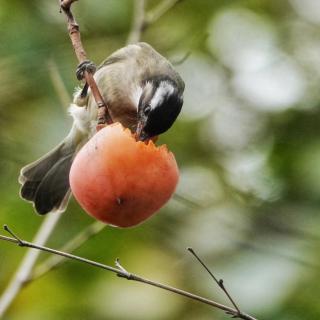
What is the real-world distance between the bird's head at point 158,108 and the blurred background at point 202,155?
1.98 feet

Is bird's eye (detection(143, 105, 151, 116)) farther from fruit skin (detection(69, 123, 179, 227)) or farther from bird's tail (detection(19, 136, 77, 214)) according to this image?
fruit skin (detection(69, 123, 179, 227))

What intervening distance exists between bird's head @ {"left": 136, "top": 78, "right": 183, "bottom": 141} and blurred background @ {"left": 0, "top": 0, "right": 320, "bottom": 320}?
0.60 metres

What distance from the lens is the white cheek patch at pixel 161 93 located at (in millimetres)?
2895

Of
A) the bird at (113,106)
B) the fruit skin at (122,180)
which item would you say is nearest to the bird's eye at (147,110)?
the bird at (113,106)

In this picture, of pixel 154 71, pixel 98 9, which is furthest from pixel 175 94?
pixel 98 9

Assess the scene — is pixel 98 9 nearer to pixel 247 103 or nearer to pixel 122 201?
pixel 247 103

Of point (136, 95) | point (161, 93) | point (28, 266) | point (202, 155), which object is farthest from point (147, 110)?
point (202, 155)

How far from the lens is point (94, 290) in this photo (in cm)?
343

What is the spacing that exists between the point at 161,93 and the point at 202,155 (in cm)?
121

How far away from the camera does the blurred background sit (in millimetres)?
3402

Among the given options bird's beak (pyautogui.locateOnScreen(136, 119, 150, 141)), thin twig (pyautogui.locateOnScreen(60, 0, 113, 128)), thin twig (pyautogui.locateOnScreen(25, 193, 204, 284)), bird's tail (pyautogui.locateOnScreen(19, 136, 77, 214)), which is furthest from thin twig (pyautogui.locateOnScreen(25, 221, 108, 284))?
thin twig (pyautogui.locateOnScreen(60, 0, 113, 128))

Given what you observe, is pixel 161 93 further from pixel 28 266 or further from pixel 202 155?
pixel 202 155

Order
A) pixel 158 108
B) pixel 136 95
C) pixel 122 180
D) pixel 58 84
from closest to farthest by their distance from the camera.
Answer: pixel 122 180
pixel 158 108
pixel 136 95
pixel 58 84

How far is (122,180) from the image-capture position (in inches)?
83.7
